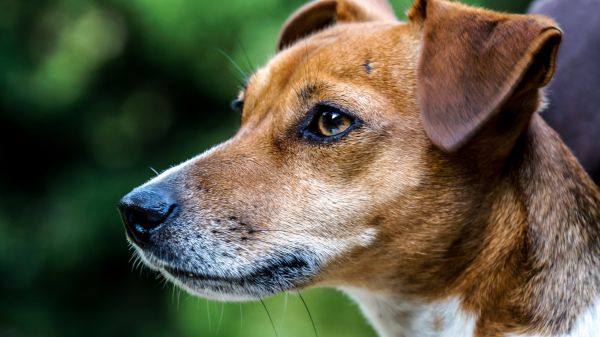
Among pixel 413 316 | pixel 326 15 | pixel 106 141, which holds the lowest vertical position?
pixel 106 141

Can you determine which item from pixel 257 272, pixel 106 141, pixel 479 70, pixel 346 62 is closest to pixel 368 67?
pixel 346 62

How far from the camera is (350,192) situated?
9.16ft

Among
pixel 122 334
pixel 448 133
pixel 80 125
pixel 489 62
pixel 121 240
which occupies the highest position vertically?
pixel 489 62

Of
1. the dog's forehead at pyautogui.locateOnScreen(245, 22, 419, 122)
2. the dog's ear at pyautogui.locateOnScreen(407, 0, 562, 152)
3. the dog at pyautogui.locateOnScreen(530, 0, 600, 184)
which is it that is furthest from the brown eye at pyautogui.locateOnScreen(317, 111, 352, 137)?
the dog at pyautogui.locateOnScreen(530, 0, 600, 184)

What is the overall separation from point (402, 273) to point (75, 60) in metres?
3.29

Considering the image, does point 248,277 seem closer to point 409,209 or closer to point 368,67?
point 409,209

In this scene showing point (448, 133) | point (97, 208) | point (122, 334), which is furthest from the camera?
point (122, 334)

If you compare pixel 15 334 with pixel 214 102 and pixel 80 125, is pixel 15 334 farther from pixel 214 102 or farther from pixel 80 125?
pixel 214 102

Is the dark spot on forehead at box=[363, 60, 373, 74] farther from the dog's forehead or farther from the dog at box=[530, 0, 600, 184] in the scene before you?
the dog at box=[530, 0, 600, 184]

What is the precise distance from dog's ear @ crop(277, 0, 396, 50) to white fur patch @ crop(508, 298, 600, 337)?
1.51 metres

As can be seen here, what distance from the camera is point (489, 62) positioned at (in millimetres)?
2639

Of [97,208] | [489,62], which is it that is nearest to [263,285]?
[489,62]

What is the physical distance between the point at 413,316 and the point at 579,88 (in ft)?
3.83

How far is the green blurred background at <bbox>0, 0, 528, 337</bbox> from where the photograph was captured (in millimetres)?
5164
